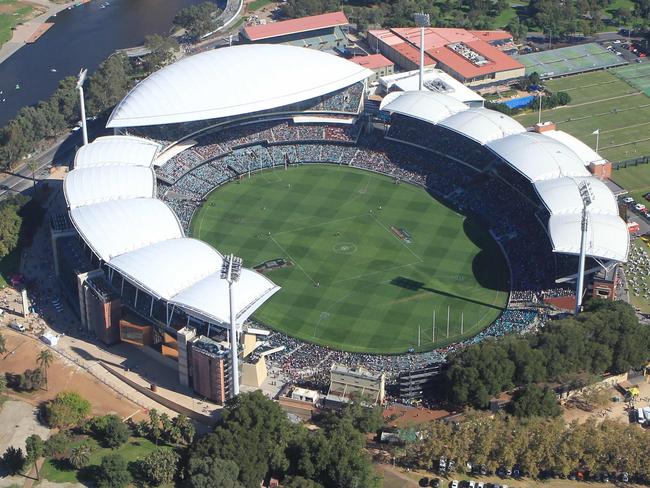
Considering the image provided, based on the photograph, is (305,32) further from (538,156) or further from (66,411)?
(66,411)

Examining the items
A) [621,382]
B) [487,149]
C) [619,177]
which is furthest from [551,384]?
[619,177]

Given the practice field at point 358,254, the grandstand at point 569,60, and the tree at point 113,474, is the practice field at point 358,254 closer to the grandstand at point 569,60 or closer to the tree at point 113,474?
the tree at point 113,474

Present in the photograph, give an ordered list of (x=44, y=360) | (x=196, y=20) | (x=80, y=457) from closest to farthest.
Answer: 1. (x=80, y=457)
2. (x=44, y=360)
3. (x=196, y=20)

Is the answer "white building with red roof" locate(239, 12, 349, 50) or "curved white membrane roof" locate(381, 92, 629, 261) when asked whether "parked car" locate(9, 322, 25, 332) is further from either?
"white building with red roof" locate(239, 12, 349, 50)

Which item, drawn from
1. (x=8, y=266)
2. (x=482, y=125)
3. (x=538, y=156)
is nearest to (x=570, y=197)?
(x=538, y=156)

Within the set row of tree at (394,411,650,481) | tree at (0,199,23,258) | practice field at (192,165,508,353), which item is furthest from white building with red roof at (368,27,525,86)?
row of tree at (394,411,650,481)

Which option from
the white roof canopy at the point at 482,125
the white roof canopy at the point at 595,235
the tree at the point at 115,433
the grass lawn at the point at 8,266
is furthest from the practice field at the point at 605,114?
the tree at the point at 115,433
